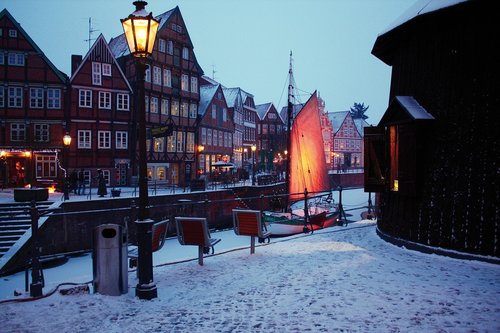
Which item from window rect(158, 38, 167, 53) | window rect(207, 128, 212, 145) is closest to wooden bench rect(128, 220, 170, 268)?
window rect(158, 38, 167, 53)

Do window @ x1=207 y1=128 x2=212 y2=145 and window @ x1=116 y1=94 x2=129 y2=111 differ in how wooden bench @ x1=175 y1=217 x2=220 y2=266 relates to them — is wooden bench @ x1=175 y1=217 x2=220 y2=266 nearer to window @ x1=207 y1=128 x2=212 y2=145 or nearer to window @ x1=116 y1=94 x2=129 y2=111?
window @ x1=116 y1=94 x2=129 y2=111

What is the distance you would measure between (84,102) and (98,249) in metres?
27.9

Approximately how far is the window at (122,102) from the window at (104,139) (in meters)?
2.46

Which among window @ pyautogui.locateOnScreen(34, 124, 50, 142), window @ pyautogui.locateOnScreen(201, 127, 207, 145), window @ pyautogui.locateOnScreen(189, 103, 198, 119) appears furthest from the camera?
window @ pyautogui.locateOnScreen(201, 127, 207, 145)

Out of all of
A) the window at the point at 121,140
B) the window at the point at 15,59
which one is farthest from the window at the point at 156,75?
the window at the point at 15,59

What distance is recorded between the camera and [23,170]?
29578 mm

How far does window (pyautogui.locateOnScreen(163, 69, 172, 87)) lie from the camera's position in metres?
35.6

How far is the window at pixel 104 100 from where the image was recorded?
3098 centimetres

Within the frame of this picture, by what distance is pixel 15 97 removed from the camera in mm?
28422

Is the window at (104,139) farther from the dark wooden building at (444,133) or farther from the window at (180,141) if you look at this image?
the dark wooden building at (444,133)

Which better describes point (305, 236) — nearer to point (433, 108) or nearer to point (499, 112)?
point (433, 108)

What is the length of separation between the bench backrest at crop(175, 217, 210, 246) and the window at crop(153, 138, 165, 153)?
28.3 metres

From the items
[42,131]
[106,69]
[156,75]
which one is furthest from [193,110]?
[42,131]

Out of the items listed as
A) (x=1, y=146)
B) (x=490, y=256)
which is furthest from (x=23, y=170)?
(x=490, y=256)
